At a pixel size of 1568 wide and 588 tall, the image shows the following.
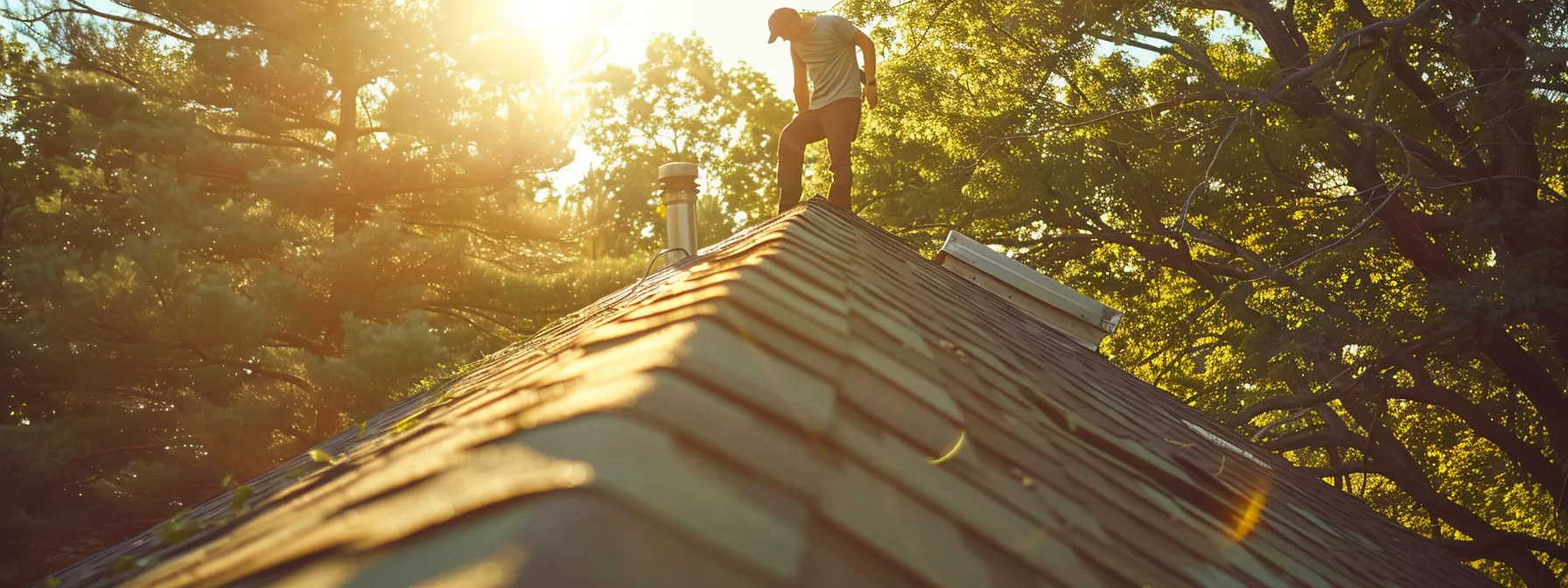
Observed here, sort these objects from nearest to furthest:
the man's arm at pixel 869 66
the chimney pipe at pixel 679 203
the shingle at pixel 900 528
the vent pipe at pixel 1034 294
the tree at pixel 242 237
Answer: the shingle at pixel 900 528 → the vent pipe at pixel 1034 294 → the man's arm at pixel 869 66 → the chimney pipe at pixel 679 203 → the tree at pixel 242 237

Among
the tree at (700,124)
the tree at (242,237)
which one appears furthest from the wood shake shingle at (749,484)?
the tree at (700,124)

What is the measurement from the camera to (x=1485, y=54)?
10.8m

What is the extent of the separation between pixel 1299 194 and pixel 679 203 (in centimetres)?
937

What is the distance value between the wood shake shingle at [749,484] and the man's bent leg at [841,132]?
18.1ft

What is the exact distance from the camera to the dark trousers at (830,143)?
780 cm

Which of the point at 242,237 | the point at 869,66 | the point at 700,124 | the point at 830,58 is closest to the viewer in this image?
the point at 869,66

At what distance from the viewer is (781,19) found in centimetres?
776

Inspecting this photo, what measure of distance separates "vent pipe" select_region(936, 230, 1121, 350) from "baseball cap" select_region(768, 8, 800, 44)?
85.9 inches

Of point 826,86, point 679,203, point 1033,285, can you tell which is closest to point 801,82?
point 826,86

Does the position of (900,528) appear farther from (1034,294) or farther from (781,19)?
(781,19)

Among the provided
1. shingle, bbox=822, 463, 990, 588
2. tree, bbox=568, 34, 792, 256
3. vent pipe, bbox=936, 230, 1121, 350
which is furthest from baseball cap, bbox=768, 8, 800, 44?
tree, bbox=568, 34, 792, 256

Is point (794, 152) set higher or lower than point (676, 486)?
higher

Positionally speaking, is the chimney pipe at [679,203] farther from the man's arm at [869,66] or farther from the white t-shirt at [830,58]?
the man's arm at [869,66]

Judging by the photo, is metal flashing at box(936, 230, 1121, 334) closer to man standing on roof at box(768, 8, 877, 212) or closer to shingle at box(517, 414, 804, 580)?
man standing on roof at box(768, 8, 877, 212)
